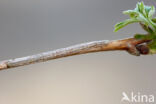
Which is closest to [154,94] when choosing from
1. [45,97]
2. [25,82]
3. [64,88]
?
[64,88]

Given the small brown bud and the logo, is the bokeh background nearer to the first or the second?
the logo

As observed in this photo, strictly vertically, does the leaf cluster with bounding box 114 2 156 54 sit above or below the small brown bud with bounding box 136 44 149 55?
above

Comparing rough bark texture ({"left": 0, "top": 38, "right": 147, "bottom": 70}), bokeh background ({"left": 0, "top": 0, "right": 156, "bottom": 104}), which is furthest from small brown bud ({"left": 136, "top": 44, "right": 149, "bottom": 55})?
bokeh background ({"left": 0, "top": 0, "right": 156, "bottom": 104})

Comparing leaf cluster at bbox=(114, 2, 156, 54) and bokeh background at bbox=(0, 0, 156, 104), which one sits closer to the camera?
leaf cluster at bbox=(114, 2, 156, 54)

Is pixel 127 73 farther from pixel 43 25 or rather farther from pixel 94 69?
pixel 43 25

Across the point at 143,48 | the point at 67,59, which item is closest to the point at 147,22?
the point at 143,48

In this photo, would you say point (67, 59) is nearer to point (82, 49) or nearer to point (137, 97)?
point (137, 97)

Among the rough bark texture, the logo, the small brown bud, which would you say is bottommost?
the logo

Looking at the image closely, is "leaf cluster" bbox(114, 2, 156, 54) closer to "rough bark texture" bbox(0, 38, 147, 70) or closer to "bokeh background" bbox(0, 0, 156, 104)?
"rough bark texture" bbox(0, 38, 147, 70)

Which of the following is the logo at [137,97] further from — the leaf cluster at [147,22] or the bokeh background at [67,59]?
the leaf cluster at [147,22]
